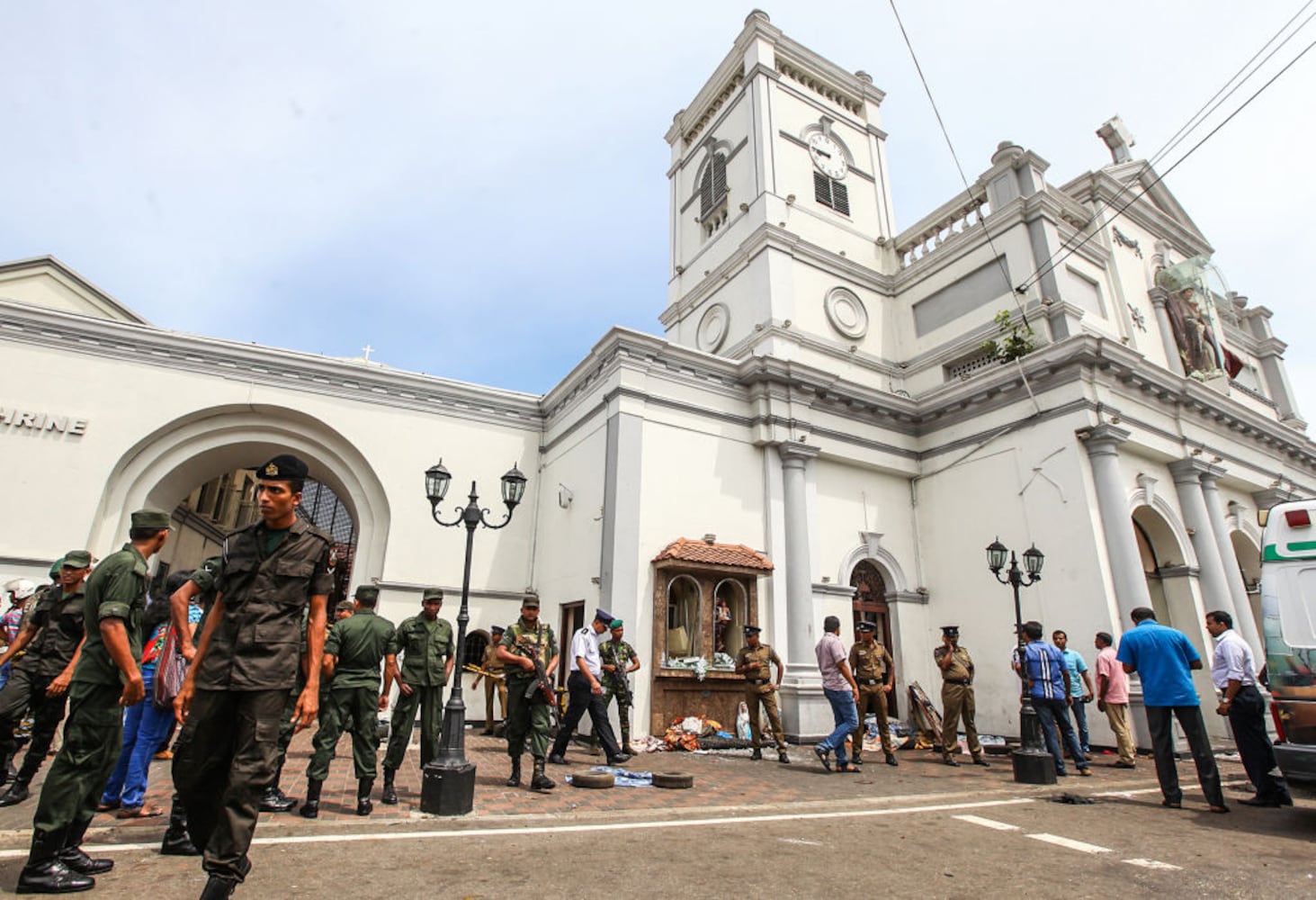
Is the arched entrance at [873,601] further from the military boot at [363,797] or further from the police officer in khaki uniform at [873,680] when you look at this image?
the military boot at [363,797]

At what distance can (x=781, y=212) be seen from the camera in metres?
17.5

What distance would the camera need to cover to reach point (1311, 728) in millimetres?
5770

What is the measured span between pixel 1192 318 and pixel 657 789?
1892 centimetres

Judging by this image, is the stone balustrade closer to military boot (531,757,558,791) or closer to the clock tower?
the clock tower

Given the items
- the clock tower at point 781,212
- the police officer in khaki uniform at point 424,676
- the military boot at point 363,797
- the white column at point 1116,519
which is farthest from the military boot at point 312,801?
the clock tower at point 781,212

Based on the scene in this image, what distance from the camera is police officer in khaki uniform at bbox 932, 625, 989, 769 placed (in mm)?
9945

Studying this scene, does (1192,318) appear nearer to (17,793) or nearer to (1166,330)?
(1166,330)

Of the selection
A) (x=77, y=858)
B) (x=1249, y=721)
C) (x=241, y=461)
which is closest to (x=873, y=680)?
(x=1249, y=721)

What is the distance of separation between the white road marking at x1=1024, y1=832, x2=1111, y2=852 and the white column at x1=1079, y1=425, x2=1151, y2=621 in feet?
26.3

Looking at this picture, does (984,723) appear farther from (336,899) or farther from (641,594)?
(336,899)

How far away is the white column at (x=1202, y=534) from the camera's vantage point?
13.9 metres

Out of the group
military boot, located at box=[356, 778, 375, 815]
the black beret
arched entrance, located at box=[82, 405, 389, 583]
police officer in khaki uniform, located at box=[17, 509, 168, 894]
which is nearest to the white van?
military boot, located at box=[356, 778, 375, 815]

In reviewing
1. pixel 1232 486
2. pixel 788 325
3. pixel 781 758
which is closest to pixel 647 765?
pixel 781 758

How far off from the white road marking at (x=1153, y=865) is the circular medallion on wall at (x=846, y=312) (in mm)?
13807
